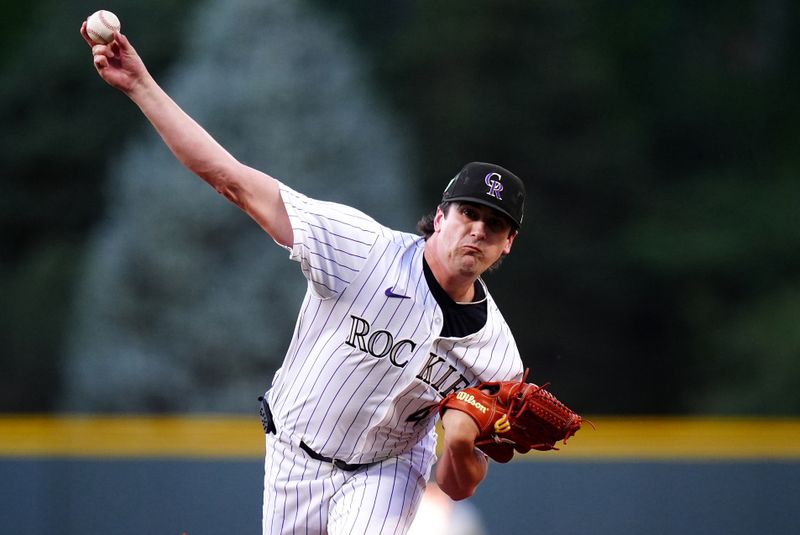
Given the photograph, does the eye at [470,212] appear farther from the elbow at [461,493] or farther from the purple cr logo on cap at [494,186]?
the elbow at [461,493]

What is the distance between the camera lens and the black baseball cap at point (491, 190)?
9.22 ft

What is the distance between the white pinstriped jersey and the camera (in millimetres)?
2777

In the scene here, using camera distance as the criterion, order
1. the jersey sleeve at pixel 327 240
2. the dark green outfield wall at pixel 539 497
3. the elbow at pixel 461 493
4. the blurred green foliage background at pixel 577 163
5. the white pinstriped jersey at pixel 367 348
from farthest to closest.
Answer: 1. the blurred green foliage background at pixel 577 163
2. the dark green outfield wall at pixel 539 497
3. the elbow at pixel 461 493
4. the white pinstriped jersey at pixel 367 348
5. the jersey sleeve at pixel 327 240

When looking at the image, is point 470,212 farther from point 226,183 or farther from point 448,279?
point 226,183

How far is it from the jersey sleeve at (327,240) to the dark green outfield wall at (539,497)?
285 centimetres

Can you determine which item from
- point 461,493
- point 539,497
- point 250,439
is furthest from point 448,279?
point 250,439

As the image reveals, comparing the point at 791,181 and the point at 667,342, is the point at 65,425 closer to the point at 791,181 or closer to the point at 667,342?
the point at 667,342

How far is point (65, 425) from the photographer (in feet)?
19.0

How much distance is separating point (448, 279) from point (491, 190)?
267 millimetres

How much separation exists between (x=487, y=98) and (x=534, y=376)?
6.33 feet

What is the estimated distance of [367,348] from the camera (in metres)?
2.82

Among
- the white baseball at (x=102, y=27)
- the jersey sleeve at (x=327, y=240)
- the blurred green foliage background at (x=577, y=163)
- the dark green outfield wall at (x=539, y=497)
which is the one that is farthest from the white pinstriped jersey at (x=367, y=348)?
the blurred green foliage background at (x=577, y=163)

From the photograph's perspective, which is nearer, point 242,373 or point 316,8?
point 242,373

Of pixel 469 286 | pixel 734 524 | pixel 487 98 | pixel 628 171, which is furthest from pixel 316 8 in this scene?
pixel 469 286
